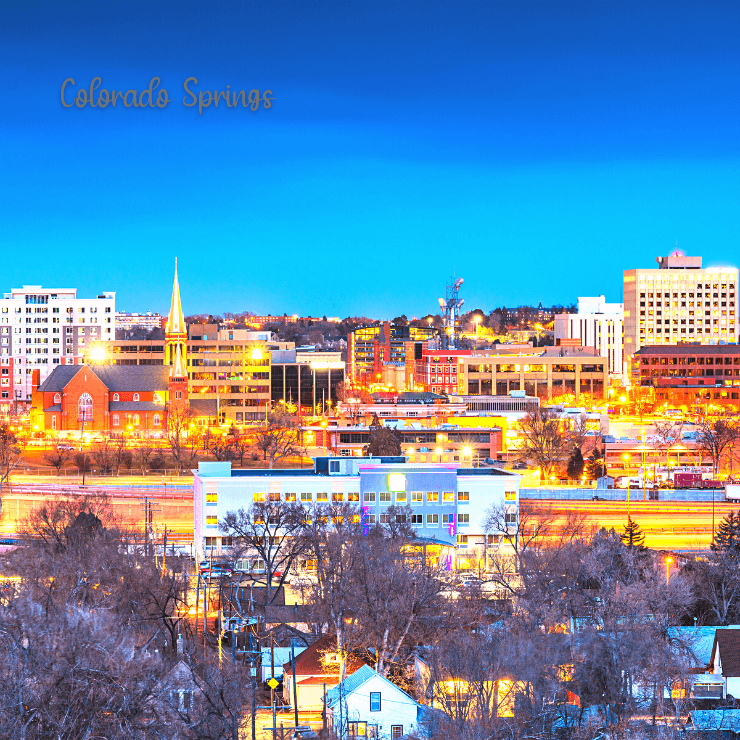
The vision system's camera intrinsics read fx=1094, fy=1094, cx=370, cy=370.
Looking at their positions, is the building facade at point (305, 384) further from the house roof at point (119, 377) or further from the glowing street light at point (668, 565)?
the glowing street light at point (668, 565)

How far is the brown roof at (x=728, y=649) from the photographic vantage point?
94.4 ft

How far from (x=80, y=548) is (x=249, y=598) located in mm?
6388

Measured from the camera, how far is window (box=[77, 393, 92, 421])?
319 feet

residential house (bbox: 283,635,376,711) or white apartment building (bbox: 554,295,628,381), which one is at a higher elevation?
white apartment building (bbox: 554,295,628,381)

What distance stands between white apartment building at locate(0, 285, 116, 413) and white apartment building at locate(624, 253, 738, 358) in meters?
82.9

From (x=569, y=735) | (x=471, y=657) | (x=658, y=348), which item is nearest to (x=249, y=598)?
(x=471, y=657)

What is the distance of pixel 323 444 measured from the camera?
81.4 m

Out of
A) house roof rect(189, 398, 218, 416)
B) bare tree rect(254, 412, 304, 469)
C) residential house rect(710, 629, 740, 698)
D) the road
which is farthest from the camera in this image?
house roof rect(189, 398, 218, 416)

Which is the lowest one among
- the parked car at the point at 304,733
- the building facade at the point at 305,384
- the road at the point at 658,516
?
the parked car at the point at 304,733

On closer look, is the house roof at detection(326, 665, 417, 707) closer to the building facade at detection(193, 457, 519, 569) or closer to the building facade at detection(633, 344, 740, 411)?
the building facade at detection(193, 457, 519, 569)

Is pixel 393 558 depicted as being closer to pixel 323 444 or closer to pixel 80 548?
pixel 80 548

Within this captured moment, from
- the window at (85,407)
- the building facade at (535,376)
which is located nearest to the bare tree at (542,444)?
the building facade at (535,376)

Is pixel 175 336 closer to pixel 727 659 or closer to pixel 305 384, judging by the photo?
pixel 305 384

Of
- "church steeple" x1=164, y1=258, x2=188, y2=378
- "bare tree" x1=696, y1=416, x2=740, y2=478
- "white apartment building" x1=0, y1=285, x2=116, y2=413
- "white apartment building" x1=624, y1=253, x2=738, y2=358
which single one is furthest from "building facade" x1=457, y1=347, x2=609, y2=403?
"white apartment building" x1=624, y1=253, x2=738, y2=358
